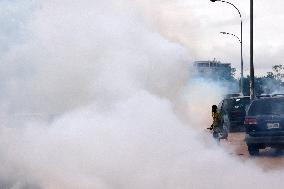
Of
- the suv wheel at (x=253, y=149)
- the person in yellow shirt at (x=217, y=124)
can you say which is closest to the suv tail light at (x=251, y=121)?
the suv wheel at (x=253, y=149)

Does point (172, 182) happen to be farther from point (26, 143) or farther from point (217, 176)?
point (26, 143)

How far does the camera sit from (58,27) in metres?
9.46

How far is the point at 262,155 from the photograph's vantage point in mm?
12938

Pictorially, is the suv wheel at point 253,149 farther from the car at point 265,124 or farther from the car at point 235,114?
the car at point 235,114

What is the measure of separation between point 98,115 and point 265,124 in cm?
556

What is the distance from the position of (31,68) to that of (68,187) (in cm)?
273

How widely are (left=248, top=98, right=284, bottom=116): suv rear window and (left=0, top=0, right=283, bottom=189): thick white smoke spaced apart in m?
3.33

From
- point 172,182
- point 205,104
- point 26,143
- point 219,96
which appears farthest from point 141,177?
point 219,96

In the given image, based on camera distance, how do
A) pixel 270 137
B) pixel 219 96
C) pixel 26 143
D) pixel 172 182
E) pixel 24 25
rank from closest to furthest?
pixel 172 182 < pixel 26 143 < pixel 24 25 < pixel 270 137 < pixel 219 96

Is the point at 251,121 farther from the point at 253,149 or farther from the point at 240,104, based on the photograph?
the point at 240,104

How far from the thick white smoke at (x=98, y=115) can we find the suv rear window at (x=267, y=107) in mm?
3335

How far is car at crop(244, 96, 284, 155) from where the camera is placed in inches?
494

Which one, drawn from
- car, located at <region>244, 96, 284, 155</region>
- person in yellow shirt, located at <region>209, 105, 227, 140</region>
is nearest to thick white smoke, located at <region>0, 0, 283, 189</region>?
car, located at <region>244, 96, 284, 155</region>

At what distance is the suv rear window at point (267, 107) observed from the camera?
1293cm
